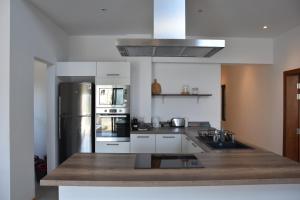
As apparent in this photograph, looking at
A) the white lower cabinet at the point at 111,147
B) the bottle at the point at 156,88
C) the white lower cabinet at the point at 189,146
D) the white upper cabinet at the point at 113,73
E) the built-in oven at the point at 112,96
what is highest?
the white upper cabinet at the point at 113,73

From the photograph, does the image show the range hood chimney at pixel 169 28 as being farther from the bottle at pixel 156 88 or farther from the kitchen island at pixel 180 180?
the bottle at pixel 156 88

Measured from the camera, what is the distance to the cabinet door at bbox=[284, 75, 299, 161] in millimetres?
4930

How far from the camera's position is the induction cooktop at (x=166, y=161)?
7.34ft

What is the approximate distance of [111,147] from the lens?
473 centimetres

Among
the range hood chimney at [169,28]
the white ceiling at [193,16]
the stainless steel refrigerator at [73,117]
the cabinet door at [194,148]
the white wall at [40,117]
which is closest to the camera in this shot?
the range hood chimney at [169,28]

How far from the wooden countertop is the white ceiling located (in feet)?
7.08

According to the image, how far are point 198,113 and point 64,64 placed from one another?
2853mm

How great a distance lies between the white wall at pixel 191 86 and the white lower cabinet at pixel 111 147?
1152 millimetres

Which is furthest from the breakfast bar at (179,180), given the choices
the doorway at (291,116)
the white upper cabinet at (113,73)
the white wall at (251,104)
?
the white wall at (251,104)

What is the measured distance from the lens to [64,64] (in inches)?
187

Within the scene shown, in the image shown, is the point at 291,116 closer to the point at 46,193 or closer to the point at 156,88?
the point at 156,88

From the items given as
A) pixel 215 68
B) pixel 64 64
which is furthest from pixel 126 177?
pixel 215 68

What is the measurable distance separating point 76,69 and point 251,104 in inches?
167
